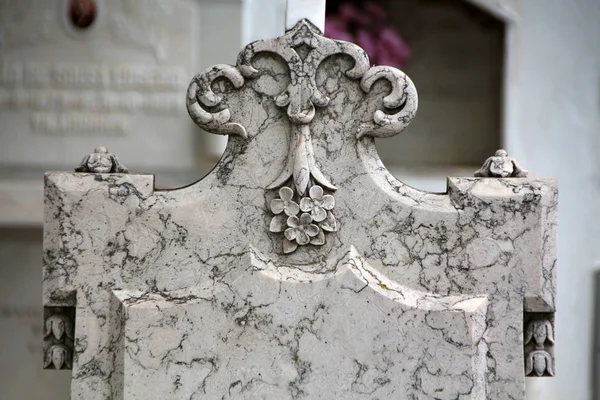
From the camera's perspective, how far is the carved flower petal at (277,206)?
1.51 meters

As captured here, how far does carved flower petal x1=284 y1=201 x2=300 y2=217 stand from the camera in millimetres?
1505

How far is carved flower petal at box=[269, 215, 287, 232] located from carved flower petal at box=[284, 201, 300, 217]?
0.02 metres

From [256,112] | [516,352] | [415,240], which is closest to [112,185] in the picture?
[256,112]

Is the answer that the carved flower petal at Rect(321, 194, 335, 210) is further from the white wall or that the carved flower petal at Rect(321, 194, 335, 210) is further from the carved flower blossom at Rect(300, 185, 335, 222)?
the white wall

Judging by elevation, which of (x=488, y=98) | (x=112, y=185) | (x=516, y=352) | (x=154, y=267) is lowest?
(x=516, y=352)

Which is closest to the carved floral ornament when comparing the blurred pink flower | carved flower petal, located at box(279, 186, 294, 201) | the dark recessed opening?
carved flower petal, located at box(279, 186, 294, 201)

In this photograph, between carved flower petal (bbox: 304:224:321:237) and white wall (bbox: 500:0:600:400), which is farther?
white wall (bbox: 500:0:600:400)
